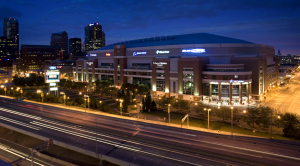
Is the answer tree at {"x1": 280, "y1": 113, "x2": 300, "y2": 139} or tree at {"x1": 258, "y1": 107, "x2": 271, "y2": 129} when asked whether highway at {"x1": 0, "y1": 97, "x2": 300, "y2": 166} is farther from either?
tree at {"x1": 258, "y1": 107, "x2": 271, "y2": 129}

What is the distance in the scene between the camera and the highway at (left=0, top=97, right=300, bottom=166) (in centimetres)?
2875

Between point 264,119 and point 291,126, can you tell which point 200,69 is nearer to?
point 264,119

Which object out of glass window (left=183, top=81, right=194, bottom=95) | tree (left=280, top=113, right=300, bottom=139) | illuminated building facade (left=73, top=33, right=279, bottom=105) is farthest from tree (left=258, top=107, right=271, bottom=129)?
glass window (left=183, top=81, right=194, bottom=95)

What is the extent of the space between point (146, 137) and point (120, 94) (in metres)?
43.9

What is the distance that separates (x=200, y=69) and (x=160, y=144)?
56.7m

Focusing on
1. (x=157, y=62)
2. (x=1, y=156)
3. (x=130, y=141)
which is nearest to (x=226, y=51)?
(x=157, y=62)

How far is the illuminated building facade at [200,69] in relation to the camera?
79500 mm

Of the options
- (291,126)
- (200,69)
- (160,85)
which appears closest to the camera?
(291,126)

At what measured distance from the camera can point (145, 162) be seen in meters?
27.6

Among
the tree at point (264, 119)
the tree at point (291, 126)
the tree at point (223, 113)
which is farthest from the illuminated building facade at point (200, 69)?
the tree at point (291, 126)

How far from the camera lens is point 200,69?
84.6 m

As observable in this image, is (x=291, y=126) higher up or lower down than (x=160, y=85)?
lower down

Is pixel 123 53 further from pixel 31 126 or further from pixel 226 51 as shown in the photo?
pixel 31 126

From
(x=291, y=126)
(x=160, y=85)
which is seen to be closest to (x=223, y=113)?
(x=291, y=126)
